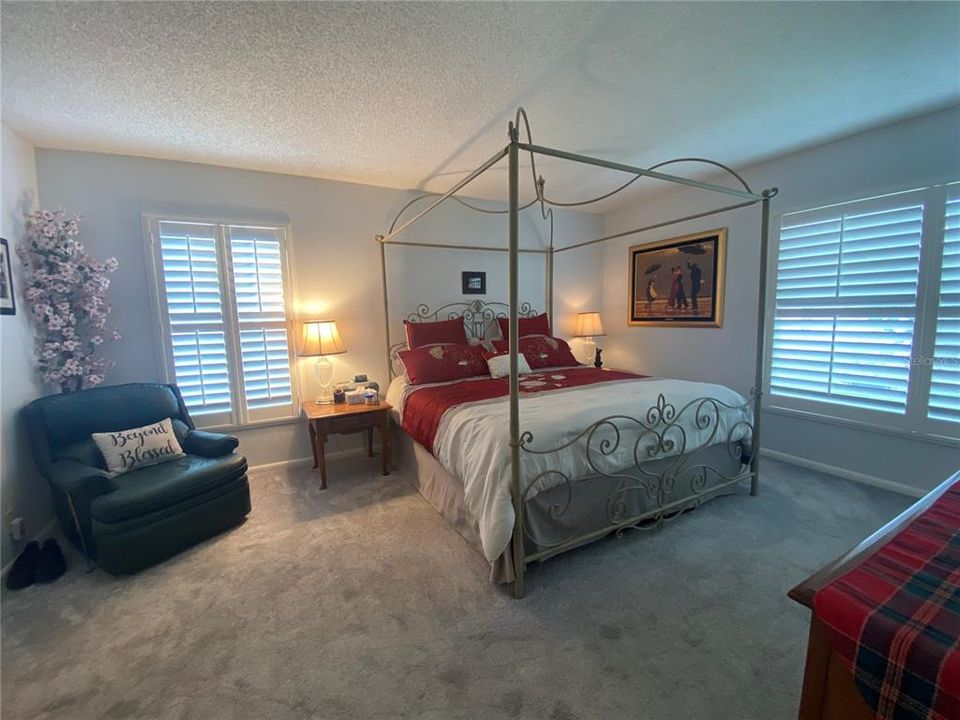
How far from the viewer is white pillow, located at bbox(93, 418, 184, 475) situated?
7.93ft

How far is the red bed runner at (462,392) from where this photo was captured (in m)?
2.69

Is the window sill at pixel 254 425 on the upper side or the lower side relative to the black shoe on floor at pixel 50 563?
upper

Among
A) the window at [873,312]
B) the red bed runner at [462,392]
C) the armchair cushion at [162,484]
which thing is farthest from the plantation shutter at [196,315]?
the window at [873,312]

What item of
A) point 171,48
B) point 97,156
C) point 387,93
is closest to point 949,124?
point 387,93

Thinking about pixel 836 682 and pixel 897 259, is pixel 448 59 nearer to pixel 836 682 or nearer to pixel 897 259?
pixel 836 682

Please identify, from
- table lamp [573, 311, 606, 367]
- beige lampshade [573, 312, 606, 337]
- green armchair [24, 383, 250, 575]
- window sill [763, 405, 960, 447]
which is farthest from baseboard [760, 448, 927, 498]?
green armchair [24, 383, 250, 575]

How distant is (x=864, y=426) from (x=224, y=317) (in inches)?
196

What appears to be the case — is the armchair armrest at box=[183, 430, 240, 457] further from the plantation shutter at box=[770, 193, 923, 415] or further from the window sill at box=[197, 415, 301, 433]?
the plantation shutter at box=[770, 193, 923, 415]

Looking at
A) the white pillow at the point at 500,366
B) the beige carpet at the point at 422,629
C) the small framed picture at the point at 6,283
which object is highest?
the small framed picture at the point at 6,283

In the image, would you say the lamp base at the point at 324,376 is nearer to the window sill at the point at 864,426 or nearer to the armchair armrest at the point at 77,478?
the armchair armrest at the point at 77,478

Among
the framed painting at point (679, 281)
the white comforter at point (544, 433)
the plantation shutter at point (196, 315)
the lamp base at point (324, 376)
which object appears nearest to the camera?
the white comforter at point (544, 433)

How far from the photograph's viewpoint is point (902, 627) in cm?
68

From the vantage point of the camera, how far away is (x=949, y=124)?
8.27ft

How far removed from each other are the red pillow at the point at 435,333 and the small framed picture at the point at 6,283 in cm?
247
